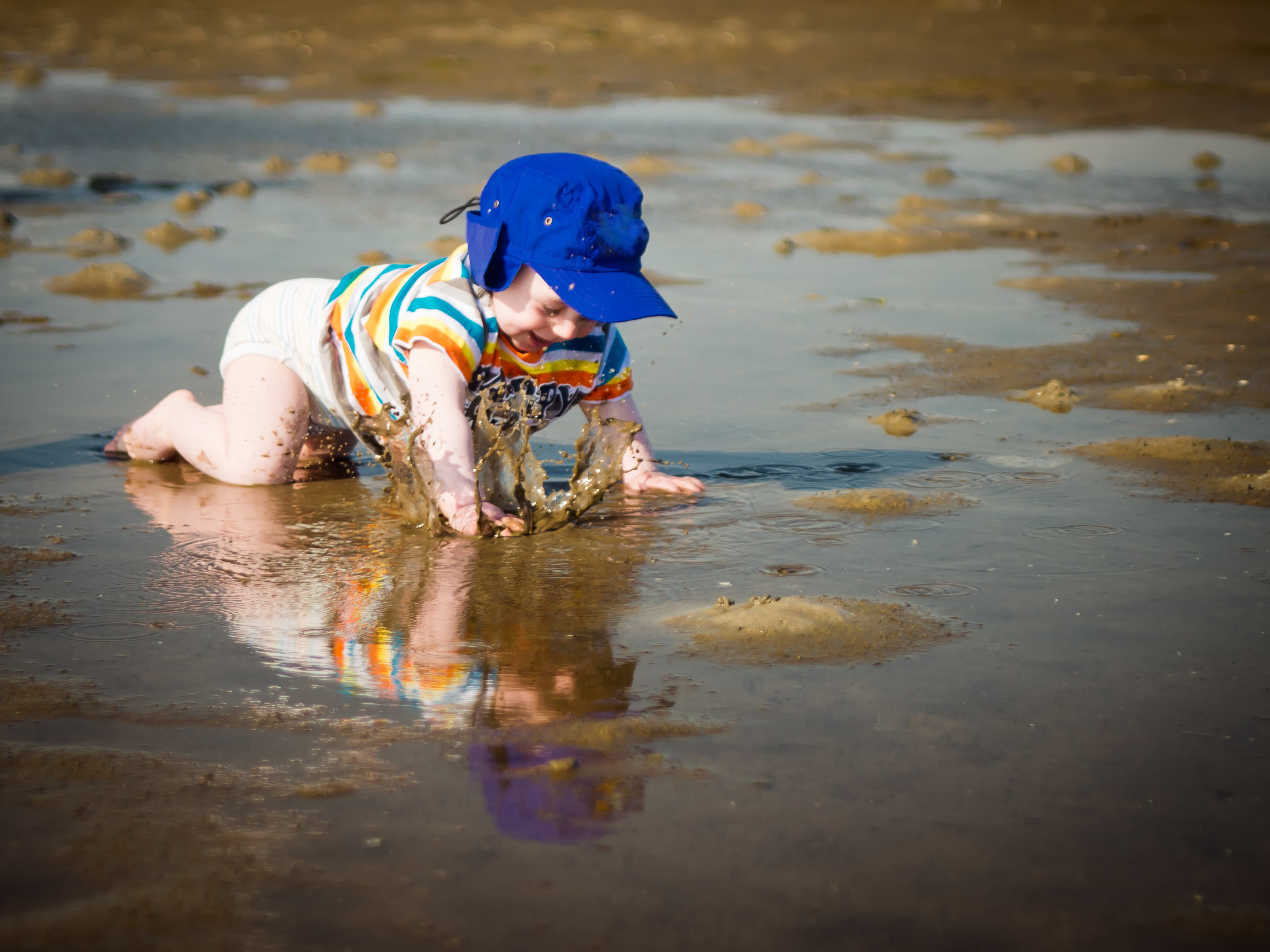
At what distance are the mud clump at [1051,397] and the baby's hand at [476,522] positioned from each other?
1682 mm

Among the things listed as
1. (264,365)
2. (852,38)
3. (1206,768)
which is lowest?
(1206,768)

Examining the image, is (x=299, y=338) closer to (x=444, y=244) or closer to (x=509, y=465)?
(x=509, y=465)

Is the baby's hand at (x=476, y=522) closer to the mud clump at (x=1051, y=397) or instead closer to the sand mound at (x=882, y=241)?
the mud clump at (x=1051, y=397)

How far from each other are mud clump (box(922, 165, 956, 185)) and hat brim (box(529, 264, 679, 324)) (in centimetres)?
532

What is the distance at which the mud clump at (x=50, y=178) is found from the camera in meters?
7.53

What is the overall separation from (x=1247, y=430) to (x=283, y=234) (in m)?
4.28

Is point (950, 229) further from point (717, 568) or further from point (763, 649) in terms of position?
point (763, 649)

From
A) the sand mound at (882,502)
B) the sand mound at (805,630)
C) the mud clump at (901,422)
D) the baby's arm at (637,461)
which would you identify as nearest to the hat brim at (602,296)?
the baby's arm at (637,461)

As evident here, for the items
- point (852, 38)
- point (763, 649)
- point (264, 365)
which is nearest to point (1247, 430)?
point (763, 649)

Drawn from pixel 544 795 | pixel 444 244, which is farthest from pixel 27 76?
pixel 544 795

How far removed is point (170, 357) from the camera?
4355 mm

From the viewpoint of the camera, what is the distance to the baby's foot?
138 inches

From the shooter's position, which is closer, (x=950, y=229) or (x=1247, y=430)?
(x=1247, y=430)

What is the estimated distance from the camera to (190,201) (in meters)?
7.03
